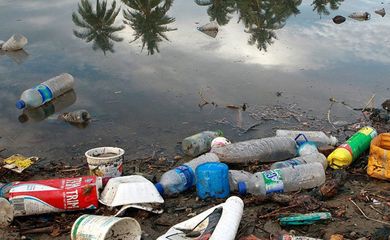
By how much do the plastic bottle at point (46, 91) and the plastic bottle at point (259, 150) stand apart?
2422 millimetres

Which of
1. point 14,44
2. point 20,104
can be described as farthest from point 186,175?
point 14,44

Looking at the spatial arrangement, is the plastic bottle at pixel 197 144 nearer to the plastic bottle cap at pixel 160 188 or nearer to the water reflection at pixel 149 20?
the plastic bottle cap at pixel 160 188

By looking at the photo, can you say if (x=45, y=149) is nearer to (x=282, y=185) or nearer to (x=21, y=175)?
(x=21, y=175)

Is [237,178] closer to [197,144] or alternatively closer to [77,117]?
[197,144]

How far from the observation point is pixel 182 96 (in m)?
6.20

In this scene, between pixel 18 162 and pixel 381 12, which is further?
pixel 381 12

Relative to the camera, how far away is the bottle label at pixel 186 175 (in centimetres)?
405

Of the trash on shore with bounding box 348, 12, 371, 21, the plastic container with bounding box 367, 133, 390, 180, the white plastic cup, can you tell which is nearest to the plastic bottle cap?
the white plastic cup

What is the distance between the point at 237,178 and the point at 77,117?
223 cm

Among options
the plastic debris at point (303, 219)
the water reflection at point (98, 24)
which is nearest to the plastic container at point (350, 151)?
the plastic debris at point (303, 219)

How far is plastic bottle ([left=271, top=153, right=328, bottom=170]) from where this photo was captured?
4336mm

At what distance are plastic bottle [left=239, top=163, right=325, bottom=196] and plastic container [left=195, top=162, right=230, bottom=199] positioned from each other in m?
0.14

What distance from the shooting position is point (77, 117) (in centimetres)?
547

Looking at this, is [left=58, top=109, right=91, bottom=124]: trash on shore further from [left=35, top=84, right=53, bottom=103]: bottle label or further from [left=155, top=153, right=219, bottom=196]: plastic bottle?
[left=155, top=153, right=219, bottom=196]: plastic bottle
